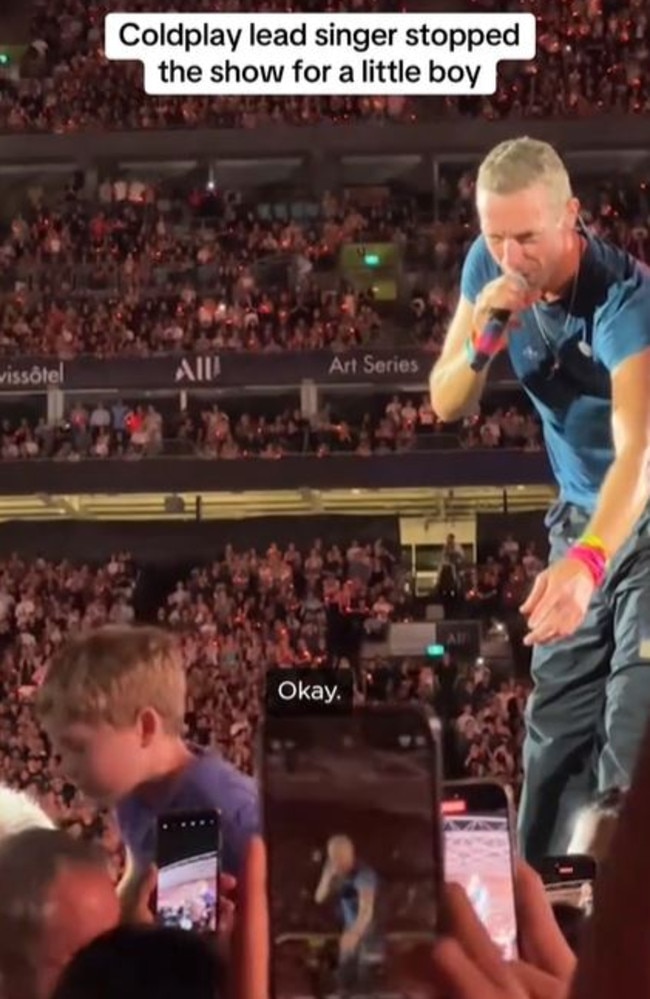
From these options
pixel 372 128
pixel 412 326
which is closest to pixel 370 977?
pixel 412 326

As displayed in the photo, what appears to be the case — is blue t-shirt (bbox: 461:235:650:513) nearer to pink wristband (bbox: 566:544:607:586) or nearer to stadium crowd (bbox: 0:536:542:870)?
pink wristband (bbox: 566:544:607:586)

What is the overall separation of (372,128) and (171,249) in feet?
6.32

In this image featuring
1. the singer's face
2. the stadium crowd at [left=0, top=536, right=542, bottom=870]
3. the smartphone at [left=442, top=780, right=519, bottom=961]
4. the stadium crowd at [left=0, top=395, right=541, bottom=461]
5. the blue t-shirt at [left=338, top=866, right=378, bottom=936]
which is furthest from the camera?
the stadium crowd at [left=0, top=395, right=541, bottom=461]

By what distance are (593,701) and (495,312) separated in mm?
1433

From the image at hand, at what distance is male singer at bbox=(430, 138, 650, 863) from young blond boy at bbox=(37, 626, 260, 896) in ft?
13.6

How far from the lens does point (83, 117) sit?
14312 millimetres

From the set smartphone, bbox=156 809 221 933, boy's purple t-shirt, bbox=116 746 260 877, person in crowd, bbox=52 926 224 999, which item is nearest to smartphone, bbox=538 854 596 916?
boy's purple t-shirt, bbox=116 746 260 877

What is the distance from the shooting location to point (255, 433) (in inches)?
514

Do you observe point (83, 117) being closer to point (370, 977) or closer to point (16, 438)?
point (16, 438)

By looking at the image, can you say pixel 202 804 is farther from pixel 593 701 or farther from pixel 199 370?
pixel 199 370

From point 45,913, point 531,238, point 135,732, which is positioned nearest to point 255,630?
point 531,238

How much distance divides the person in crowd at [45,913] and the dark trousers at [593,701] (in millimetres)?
4936

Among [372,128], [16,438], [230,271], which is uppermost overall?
[372,128]

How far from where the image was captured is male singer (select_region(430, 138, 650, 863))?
19.5 ft
